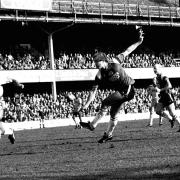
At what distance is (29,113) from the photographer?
34031 mm

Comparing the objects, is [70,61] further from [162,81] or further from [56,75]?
[162,81]

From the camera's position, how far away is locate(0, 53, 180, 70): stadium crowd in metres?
37.3

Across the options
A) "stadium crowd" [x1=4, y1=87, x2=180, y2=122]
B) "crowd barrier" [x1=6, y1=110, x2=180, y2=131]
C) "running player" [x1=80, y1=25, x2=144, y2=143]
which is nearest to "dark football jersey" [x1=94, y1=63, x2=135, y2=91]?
"running player" [x1=80, y1=25, x2=144, y2=143]

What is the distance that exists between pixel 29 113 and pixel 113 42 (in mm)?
14301

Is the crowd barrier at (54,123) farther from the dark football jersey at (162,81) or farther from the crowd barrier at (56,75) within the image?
the dark football jersey at (162,81)

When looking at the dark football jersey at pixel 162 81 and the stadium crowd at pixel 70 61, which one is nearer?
the dark football jersey at pixel 162 81

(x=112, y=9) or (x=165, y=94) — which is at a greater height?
(x=112, y=9)

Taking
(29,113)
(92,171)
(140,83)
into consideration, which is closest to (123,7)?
(140,83)

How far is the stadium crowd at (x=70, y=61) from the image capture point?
37.3 m

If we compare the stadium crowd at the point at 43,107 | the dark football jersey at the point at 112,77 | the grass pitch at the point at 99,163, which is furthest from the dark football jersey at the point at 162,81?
the stadium crowd at the point at 43,107

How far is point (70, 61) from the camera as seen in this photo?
135 feet

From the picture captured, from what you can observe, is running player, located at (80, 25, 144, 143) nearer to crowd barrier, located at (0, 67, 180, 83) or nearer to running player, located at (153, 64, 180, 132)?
running player, located at (153, 64, 180, 132)

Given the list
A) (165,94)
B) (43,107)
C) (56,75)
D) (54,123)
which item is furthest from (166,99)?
(56,75)

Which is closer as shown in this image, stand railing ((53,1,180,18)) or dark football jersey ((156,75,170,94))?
dark football jersey ((156,75,170,94))
